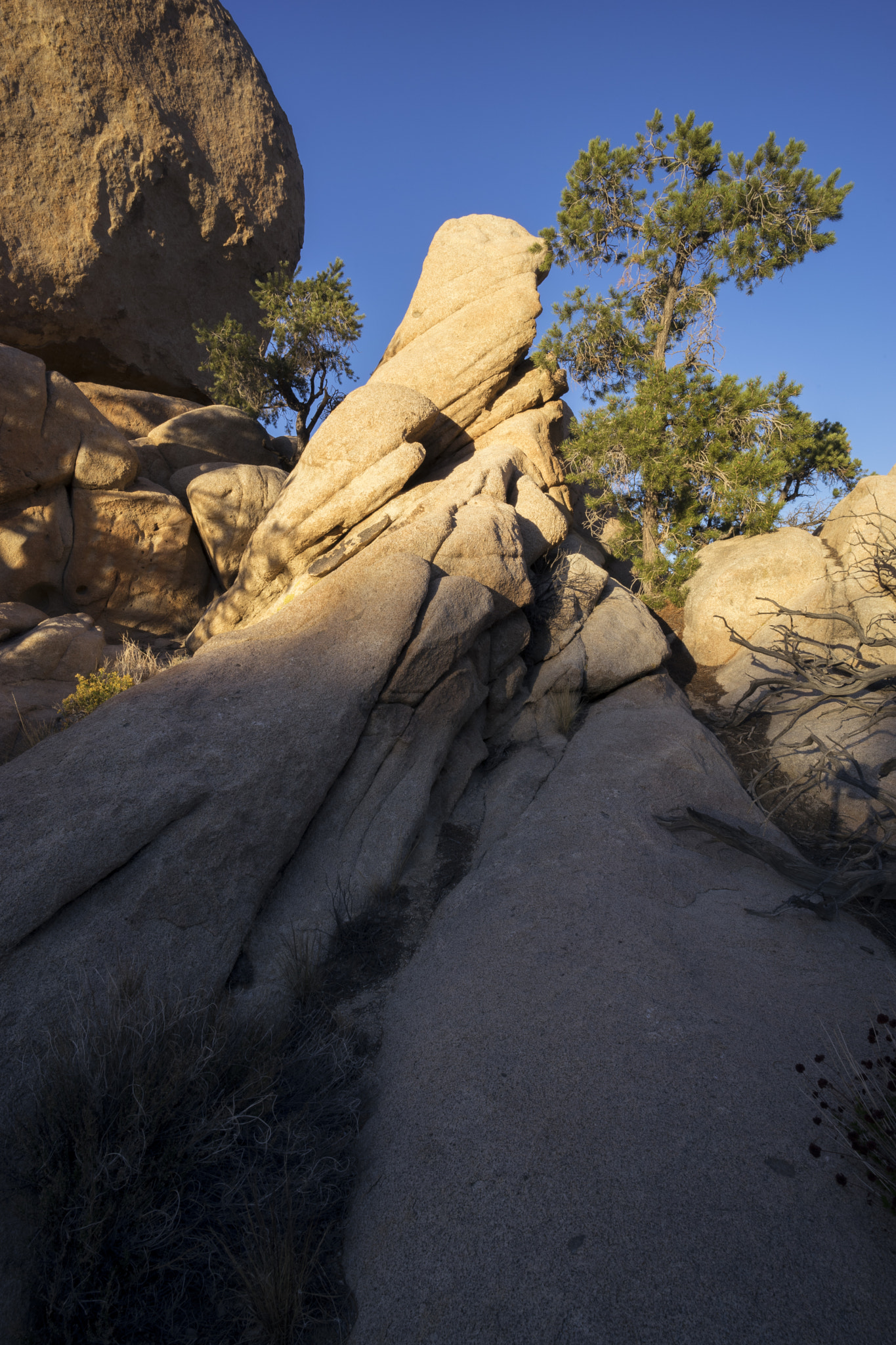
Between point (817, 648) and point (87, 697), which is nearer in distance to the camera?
point (87, 697)

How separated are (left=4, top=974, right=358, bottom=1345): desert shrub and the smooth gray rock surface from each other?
1.25ft

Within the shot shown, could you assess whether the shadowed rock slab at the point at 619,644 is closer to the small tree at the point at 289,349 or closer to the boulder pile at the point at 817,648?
the boulder pile at the point at 817,648

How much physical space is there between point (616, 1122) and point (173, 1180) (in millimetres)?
2475

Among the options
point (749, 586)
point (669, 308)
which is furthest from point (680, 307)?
point (749, 586)

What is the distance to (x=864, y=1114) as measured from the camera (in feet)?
11.6

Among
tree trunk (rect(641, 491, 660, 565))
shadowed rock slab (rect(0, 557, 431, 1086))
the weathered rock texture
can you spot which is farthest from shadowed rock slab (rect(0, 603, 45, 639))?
the weathered rock texture

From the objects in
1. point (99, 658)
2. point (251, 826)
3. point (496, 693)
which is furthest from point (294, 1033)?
point (99, 658)

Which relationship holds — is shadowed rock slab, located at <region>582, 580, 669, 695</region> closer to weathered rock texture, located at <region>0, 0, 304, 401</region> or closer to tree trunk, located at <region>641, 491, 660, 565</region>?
tree trunk, located at <region>641, 491, 660, 565</region>

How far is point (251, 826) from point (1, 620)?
624cm

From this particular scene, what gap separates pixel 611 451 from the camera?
46.6 feet

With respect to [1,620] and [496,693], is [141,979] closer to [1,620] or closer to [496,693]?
[496,693]

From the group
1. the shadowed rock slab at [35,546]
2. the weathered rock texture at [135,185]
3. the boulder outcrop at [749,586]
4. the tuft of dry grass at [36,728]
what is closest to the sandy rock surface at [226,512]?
the shadowed rock slab at [35,546]

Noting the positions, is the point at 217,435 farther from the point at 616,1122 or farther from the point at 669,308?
the point at 616,1122

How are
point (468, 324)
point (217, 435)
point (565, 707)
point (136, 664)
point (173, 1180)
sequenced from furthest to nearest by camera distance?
1. point (217, 435)
2. point (468, 324)
3. point (136, 664)
4. point (565, 707)
5. point (173, 1180)
